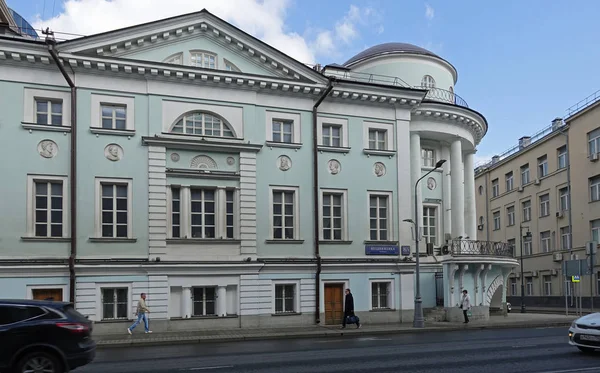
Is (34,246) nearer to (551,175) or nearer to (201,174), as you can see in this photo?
(201,174)

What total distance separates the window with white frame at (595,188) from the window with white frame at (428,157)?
688 inches

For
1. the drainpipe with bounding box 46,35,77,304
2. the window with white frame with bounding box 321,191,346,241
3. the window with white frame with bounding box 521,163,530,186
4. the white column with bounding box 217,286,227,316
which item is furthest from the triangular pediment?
the window with white frame with bounding box 521,163,530,186

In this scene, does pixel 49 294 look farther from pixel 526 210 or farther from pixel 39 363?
pixel 526 210

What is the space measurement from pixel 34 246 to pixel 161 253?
4507 mm

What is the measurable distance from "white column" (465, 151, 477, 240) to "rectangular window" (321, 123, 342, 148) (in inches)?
361

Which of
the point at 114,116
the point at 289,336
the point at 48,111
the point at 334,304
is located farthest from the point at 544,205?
the point at 48,111

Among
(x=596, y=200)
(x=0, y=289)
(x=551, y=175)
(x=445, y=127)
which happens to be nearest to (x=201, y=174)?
(x=0, y=289)

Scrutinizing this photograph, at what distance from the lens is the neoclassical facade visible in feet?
75.6

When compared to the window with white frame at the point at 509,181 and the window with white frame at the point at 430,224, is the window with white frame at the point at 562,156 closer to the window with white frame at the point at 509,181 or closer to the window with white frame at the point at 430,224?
the window with white frame at the point at 509,181

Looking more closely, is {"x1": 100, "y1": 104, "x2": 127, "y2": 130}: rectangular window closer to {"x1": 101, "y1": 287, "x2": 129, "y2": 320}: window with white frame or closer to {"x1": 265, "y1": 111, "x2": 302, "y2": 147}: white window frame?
{"x1": 265, "y1": 111, "x2": 302, "y2": 147}: white window frame

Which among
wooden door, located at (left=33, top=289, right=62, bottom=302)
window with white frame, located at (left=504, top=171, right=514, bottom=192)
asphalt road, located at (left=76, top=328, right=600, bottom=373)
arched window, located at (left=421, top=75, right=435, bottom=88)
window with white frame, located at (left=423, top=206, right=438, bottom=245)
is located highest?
arched window, located at (left=421, top=75, right=435, bottom=88)

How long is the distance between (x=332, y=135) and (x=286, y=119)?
236 cm

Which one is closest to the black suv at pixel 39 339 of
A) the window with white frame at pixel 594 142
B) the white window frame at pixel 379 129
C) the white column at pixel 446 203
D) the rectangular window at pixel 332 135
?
the rectangular window at pixel 332 135

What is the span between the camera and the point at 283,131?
1071 inches
